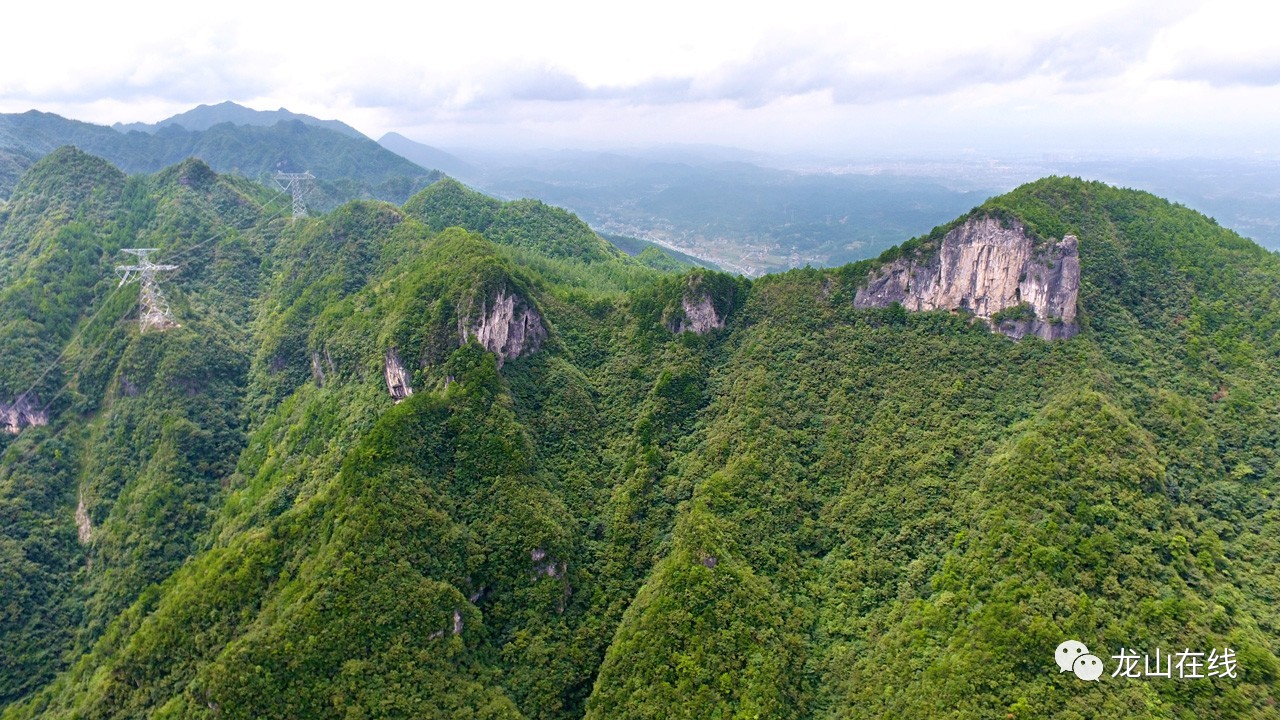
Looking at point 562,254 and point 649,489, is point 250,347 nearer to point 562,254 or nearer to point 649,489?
point 562,254

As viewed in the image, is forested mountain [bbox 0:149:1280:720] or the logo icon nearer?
the logo icon

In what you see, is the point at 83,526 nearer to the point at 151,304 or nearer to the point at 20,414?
the point at 20,414

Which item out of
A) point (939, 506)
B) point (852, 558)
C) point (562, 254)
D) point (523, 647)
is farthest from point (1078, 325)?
point (562, 254)

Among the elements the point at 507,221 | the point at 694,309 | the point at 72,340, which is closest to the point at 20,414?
the point at 72,340

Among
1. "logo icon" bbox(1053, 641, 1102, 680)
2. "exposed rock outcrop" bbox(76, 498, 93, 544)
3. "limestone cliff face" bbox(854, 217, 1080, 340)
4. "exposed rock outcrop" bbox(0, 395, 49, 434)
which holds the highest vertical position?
"limestone cliff face" bbox(854, 217, 1080, 340)

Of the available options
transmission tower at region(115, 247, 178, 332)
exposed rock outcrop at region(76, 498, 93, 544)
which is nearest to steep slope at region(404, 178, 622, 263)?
transmission tower at region(115, 247, 178, 332)

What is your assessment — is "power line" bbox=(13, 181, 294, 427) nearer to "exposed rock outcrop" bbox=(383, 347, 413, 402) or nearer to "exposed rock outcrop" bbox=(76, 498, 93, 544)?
"exposed rock outcrop" bbox=(76, 498, 93, 544)
